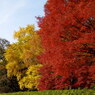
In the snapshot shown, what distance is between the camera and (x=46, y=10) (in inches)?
728

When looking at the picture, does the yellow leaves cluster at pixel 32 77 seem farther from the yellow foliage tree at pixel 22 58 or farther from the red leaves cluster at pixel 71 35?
the red leaves cluster at pixel 71 35

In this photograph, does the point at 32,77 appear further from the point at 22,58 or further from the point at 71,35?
the point at 71,35

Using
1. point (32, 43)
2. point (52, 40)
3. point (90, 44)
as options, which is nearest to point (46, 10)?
point (52, 40)

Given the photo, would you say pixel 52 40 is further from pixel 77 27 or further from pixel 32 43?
pixel 32 43

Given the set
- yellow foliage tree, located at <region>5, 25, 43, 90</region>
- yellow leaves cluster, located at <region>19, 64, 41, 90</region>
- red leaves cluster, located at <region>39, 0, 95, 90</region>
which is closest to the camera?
red leaves cluster, located at <region>39, 0, 95, 90</region>

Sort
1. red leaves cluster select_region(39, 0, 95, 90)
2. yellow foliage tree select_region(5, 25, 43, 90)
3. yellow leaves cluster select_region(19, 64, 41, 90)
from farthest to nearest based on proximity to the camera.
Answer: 1. yellow foliage tree select_region(5, 25, 43, 90)
2. yellow leaves cluster select_region(19, 64, 41, 90)
3. red leaves cluster select_region(39, 0, 95, 90)

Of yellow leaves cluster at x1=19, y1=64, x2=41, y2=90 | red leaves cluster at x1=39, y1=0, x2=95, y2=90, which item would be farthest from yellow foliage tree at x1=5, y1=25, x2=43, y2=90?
red leaves cluster at x1=39, y1=0, x2=95, y2=90

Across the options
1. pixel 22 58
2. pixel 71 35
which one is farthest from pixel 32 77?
pixel 71 35

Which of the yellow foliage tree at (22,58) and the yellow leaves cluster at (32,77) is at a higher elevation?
the yellow foliage tree at (22,58)

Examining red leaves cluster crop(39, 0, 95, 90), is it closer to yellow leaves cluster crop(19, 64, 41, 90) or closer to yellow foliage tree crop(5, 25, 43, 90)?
yellow leaves cluster crop(19, 64, 41, 90)

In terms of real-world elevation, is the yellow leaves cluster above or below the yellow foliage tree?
below

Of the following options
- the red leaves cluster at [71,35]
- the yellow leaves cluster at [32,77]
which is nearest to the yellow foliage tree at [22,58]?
the yellow leaves cluster at [32,77]

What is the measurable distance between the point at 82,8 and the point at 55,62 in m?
3.79

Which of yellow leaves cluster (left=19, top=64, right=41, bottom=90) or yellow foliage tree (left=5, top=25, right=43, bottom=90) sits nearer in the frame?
yellow leaves cluster (left=19, top=64, right=41, bottom=90)
